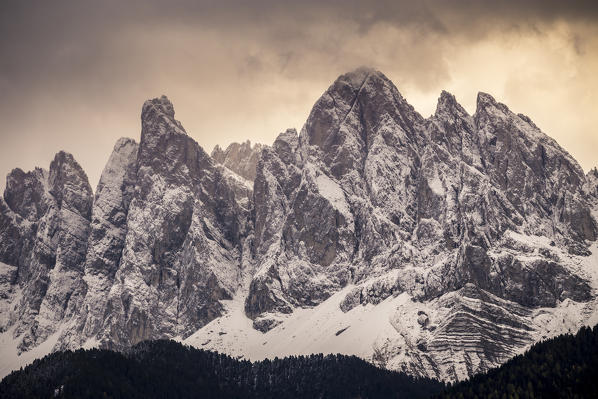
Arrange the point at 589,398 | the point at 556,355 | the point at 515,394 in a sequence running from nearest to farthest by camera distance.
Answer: the point at 589,398, the point at 515,394, the point at 556,355

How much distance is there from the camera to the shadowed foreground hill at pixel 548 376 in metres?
173

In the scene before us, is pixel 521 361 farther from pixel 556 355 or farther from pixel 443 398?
pixel 443 398

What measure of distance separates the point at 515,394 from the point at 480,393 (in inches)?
335

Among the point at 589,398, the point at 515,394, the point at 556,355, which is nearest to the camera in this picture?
the point at 589,398

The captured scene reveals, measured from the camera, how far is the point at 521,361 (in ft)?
637

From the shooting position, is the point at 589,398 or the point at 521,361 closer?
the point at 589,398

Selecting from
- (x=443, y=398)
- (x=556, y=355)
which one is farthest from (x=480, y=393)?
(x=556, y=355)

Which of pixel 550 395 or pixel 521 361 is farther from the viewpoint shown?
pixel 521 361

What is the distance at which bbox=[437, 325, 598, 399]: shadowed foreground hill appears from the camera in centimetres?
17300

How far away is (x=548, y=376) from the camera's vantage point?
180500 millimetres

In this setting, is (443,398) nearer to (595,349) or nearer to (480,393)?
(480,393)

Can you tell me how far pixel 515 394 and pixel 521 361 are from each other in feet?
63.1

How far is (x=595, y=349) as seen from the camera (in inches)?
7338

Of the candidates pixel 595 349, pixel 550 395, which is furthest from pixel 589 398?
pixel 595 349
